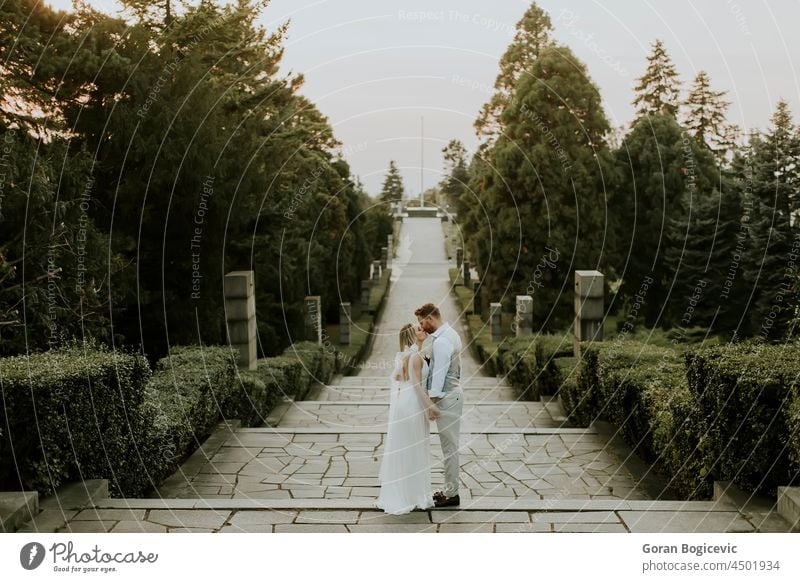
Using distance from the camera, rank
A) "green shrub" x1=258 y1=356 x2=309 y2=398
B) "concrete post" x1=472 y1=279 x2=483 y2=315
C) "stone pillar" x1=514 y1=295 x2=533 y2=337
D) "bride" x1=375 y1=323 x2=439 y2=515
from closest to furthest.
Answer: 1. "bride" x1=375 y1=323 x2=439 y2=515
2. "green shrub" x1=258 y1=356 x2=309 y2=398
3. "stone pillar" x1=514 y1=295 x2=533 y2=337
4. "concrete post" x1=472 y1=279 x2=483 y2=315

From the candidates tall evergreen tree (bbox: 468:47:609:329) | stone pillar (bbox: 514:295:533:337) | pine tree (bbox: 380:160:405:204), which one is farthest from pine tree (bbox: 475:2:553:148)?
pine tree (bbox: 380:160:405:204)

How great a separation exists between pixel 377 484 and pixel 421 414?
1.38m

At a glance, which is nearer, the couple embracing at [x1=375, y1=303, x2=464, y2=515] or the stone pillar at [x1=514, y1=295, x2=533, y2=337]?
the couple embracing at [x1=375, y1=303, x2=464, y2=515]

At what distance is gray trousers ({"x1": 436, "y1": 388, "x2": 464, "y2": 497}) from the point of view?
6348mm

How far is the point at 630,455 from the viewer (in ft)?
27.8

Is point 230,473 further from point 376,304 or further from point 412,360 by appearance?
point 376,304

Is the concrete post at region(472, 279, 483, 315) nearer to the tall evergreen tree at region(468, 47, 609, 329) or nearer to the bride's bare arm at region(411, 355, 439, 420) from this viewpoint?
the tall evergreen tree at region(468, 47, 609, 329)

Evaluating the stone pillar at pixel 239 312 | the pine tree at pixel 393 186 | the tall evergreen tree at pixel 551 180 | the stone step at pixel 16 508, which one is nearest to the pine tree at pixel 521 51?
the tall evergreen tree at pixel 551 180

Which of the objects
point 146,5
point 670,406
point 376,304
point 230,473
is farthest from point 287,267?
point 376,304

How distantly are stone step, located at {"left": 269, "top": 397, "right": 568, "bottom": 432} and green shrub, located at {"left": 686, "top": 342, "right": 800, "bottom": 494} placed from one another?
14.1ft

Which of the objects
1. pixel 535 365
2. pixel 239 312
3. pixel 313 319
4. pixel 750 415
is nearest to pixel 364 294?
pixel 313 319

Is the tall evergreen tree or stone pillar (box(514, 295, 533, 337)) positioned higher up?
the tall evergreen tree

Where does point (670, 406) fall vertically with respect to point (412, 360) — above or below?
below
